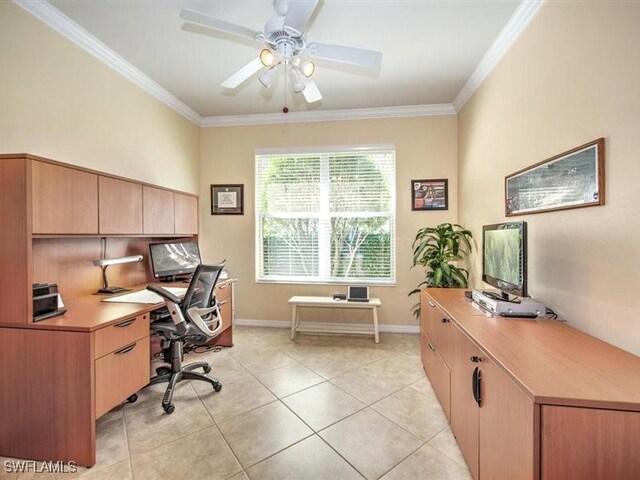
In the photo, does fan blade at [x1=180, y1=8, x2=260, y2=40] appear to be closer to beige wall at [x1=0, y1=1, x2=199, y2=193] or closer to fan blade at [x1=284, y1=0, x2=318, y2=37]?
fan blade at [x1=284, y1=0, x2=318, y2=37]

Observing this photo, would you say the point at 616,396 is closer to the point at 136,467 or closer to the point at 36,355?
the point at 136,467

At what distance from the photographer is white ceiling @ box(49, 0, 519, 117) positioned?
2062 mm

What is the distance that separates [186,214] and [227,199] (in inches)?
31.4

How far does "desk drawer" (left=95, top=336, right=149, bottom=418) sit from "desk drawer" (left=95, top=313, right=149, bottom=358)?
0.11 feet

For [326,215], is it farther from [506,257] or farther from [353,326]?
[506,257]

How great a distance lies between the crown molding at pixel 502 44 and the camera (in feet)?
6.46

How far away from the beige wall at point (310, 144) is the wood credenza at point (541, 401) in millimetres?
1988

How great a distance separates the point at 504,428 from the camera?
44.8 inches

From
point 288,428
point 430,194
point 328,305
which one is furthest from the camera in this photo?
point 430,194

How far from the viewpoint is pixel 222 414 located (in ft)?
6.81

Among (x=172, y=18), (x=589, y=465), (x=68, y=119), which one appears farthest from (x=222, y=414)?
(x=172, y=18)

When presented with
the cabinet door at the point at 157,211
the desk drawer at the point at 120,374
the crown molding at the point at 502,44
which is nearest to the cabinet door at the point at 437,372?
the desk drawer at the point at 120,374

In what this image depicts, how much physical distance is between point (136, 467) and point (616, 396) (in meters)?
2.17

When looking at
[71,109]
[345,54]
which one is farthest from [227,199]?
[345,54]
